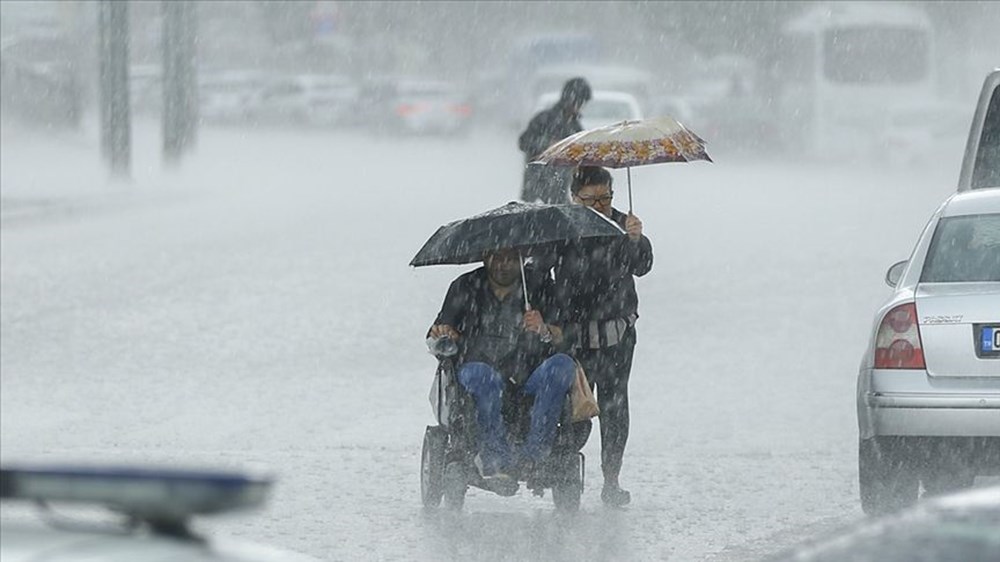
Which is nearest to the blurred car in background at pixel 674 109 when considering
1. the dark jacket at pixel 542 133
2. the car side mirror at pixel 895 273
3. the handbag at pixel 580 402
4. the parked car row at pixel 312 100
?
the parked car row at pixel 312 100

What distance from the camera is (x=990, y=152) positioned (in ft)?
37.1

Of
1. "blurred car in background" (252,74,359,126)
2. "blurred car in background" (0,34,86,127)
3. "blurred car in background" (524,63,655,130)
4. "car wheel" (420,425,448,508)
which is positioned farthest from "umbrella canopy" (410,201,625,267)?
"blurred car in background" (252,74,359,126)

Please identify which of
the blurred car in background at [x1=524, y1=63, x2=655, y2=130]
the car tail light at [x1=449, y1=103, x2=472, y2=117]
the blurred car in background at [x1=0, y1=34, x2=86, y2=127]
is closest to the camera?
the blurred car in background at [x1=0, y1=34, x2=86, y2=127]

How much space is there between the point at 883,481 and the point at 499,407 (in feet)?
4.71

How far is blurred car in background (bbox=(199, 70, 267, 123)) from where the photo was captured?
188 ft

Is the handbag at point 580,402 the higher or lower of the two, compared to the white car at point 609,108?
lower

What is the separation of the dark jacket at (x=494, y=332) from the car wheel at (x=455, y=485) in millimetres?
404

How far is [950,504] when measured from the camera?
11.3 ft

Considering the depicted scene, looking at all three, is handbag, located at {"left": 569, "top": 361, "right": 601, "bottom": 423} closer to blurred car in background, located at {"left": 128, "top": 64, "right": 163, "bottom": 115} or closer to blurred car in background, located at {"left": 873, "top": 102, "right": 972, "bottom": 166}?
blurred car in background, located at {"left": 873, "top": 102, "right": 972, "bottom": 166}

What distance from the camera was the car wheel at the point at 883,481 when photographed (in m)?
8.55

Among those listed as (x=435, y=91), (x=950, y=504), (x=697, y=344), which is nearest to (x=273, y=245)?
(x=697, y=344)

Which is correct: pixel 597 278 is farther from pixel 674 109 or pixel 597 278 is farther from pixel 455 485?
pixel 674 109

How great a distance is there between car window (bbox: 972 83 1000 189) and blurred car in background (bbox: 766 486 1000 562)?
7928 millimetres

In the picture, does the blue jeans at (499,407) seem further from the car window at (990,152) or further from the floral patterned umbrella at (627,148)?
the car window at (990,152)
